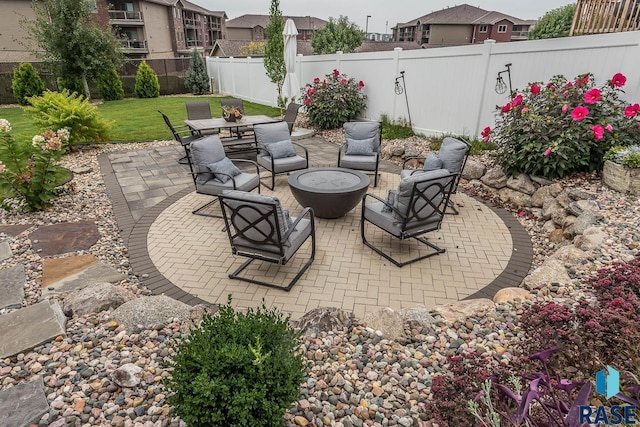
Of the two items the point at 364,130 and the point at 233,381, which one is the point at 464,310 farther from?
the point at 364,130

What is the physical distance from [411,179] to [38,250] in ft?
14.3

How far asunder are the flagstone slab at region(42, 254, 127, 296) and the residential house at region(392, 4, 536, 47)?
4622 cm

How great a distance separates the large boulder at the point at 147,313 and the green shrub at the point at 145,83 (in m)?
19.0

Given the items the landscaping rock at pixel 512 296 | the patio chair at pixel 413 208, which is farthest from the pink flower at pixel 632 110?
the landscaping rock at pixel 512 296

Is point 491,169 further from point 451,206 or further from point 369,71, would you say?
Result: point 369,71

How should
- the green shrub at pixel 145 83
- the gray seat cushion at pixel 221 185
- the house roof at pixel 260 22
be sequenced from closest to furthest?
1. the gray seat cushion at pixel 221 185
2. the green shrub at pixel 145 83
3. the house roof at pixel 260 22

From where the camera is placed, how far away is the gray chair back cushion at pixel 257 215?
3.39 meters

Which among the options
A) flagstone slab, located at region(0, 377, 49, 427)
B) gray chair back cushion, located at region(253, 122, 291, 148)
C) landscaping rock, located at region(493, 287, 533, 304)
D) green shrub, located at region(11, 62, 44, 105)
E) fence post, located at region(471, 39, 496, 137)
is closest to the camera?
flagstone slab, located at region(0, 377, 49, 427)

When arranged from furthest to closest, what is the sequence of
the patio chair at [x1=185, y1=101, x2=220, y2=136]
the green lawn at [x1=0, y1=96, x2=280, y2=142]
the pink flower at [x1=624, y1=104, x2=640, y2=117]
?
the green lawn at [x1=0, y1=96, x2=280, y2=142] < the patio chair at [x1=185, y1=101, x2=220, y2=136] < the pink flower at [x1=624, y1=104, x2=640, y2=117]

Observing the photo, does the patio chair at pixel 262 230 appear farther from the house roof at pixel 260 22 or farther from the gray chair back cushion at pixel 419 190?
the house roof at pixel 260 22

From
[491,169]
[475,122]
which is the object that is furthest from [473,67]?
[491,169]

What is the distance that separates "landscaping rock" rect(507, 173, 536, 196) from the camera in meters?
5.46

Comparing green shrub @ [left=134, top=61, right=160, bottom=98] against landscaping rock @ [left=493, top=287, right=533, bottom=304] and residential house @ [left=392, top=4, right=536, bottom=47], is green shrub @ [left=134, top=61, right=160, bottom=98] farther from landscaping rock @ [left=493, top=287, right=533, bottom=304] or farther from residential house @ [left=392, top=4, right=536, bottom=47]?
residential house @ [left=392, top=4, right=536, bottom=47]

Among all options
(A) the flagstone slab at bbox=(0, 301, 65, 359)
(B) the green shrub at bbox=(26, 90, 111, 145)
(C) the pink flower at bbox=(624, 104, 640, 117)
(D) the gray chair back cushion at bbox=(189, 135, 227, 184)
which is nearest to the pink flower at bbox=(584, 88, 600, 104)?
(C) the pink flower at bbox=(624, 104, 640, 117)
